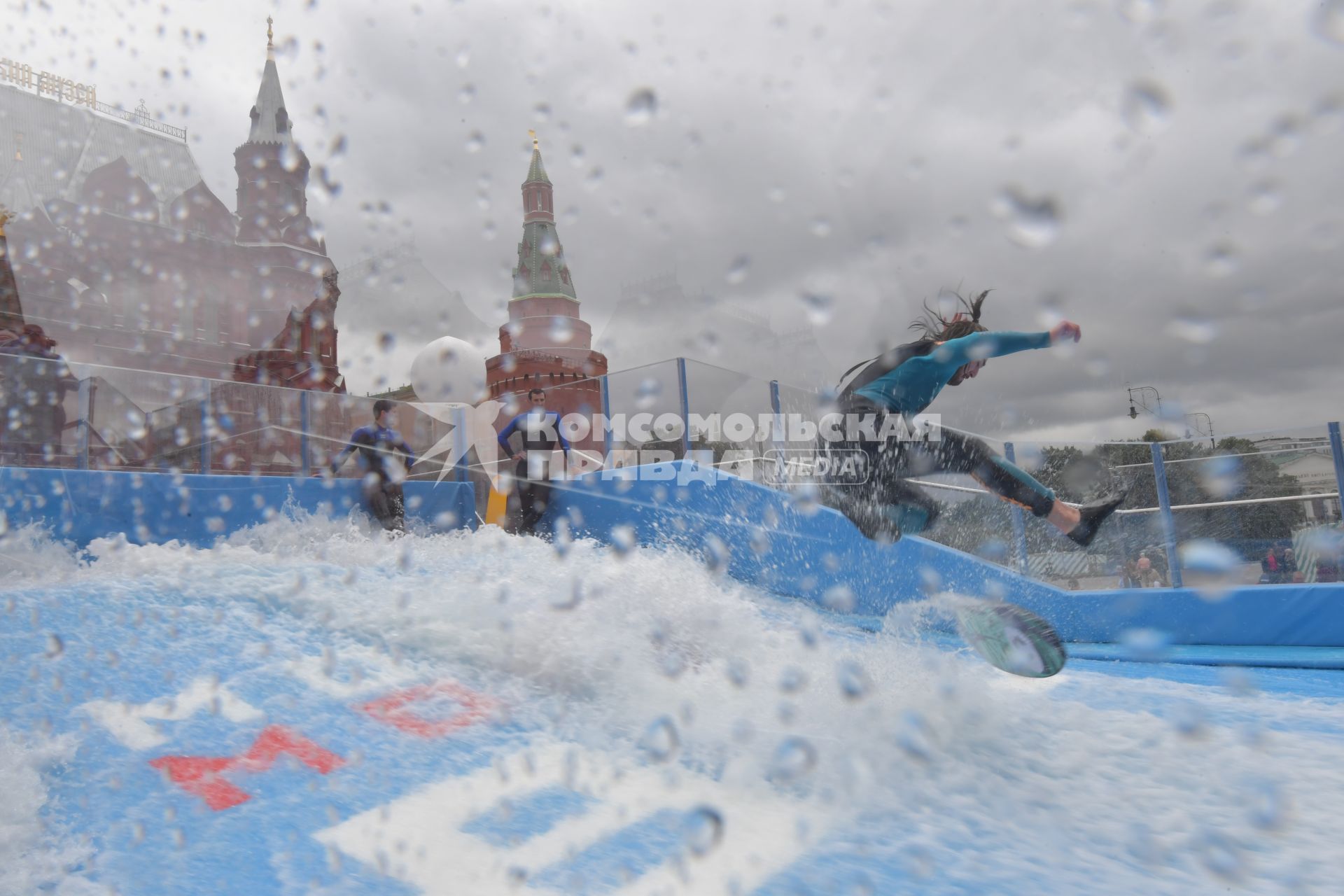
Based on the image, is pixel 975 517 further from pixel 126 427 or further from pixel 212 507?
pixel 126 427

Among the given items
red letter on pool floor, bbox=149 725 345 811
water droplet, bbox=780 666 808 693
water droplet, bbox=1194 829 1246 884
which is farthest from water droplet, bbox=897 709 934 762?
red letter on pool floor, bbox=149 725 345 811

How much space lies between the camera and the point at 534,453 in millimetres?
7199

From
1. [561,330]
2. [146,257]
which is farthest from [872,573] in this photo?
[146,257]

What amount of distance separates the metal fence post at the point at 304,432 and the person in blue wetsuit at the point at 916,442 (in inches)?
225

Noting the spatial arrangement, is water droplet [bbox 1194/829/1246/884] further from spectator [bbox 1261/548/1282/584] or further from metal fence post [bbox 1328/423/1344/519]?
metal fence post [bbox 1328/423/1344/519]

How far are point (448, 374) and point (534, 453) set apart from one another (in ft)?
6.10

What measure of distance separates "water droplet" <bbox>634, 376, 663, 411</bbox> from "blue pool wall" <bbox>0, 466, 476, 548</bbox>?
2.62 meters

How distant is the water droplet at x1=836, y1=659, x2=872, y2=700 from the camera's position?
2.99 meters

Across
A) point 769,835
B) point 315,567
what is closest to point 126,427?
point 315,567

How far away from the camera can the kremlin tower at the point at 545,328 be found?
3805 mm

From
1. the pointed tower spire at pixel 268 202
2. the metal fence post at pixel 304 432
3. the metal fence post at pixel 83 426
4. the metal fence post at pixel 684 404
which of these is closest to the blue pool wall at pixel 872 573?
the metal fence post at pixel 684 404

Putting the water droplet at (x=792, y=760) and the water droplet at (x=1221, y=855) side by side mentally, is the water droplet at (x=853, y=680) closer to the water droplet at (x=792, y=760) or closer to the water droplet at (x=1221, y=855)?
the water droplet at (x=792, y=760)

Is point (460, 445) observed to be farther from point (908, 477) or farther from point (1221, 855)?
point (1221, 855)

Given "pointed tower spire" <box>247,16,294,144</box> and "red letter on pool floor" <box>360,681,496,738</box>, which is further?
"pointed tower spire" <box>247,16,294,144</box>
